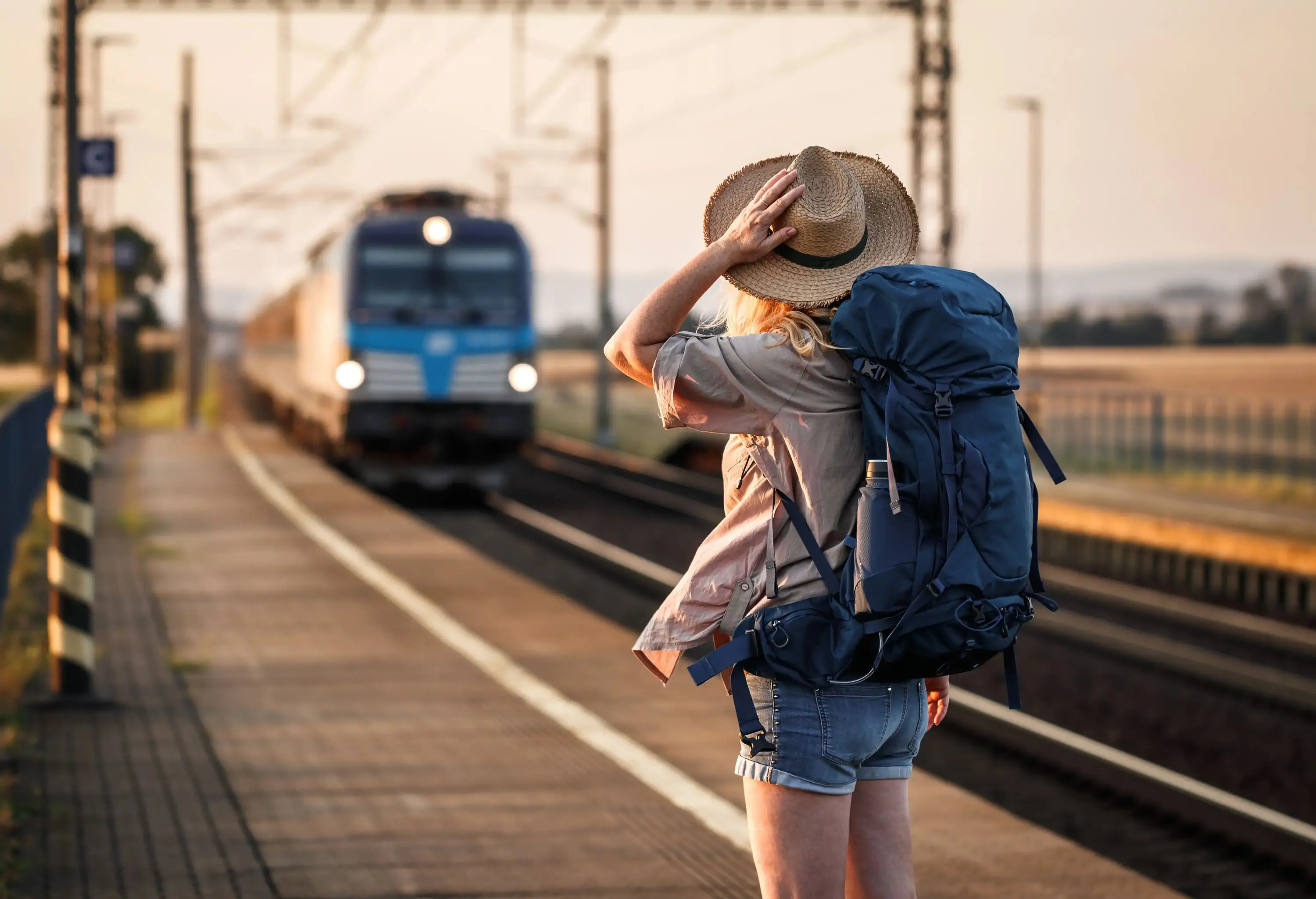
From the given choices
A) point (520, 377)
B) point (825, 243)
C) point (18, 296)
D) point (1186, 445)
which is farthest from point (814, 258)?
point (18, 296)

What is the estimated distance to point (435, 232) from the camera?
20.2 m

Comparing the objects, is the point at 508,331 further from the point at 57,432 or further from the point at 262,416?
the point at 262,416

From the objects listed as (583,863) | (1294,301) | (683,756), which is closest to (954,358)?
(583,863)

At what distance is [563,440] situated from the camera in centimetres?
3338

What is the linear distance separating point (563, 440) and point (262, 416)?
12811 mm

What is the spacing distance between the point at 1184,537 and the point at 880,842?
43.7ft

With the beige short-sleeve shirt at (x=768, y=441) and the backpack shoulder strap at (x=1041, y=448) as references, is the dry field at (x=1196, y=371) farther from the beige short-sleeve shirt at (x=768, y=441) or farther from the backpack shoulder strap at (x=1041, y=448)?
the beige short-sleeve shirt at (x=768, y=441)

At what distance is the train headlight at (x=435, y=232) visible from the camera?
793 inches

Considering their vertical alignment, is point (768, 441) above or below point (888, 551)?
above

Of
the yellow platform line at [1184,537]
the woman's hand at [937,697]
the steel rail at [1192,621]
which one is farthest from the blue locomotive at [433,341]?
the woman's hand at [937,697]

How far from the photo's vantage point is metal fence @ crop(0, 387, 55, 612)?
9.66 m

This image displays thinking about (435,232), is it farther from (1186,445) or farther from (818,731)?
(818,731)

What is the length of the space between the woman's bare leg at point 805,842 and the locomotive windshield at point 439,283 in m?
17.6

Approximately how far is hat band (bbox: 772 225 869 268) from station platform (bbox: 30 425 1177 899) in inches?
95.0
